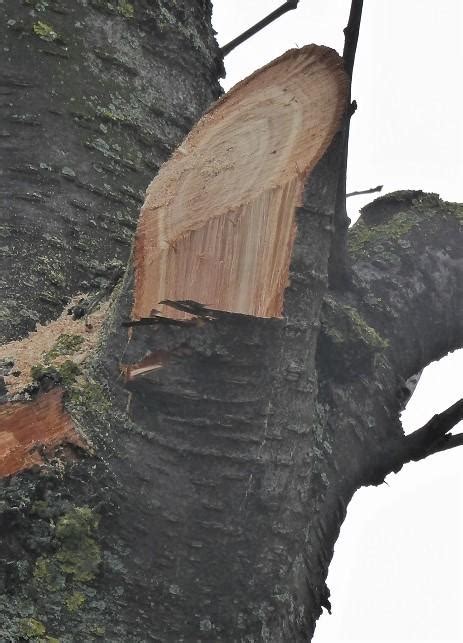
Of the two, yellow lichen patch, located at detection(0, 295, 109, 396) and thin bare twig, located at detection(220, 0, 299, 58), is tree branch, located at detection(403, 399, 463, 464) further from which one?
thin bare twig, located at detection(220, 0, 299, 58)

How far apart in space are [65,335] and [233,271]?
329mm

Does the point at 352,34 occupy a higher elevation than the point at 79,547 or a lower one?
higher

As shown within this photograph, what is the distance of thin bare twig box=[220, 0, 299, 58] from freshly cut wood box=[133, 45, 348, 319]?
3.47 feet

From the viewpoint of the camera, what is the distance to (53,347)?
1.36 meters

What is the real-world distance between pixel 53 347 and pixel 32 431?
165 millimetres

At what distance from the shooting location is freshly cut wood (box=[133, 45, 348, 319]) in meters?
1.18

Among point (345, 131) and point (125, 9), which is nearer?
point (345, 131)

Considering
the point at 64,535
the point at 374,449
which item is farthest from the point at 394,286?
the point at 64,535

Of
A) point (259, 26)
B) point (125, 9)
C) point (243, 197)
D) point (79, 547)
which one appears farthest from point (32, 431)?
point (259, 26)

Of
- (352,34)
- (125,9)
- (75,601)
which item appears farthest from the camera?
(125,9)

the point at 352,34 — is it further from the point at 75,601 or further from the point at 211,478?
the point at 75,601

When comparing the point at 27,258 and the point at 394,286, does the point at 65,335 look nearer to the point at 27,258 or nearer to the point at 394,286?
the point at 27,258

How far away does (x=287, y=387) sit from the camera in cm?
121

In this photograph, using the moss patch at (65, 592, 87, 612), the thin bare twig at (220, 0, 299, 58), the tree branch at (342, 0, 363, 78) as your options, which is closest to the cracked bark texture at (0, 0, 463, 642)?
the moss patch at (65, 592, 87, 612)
